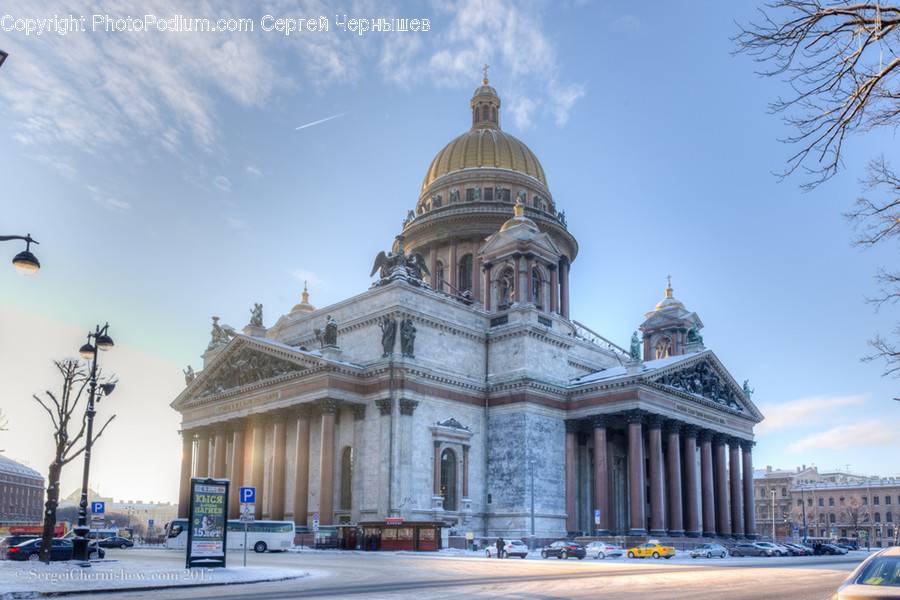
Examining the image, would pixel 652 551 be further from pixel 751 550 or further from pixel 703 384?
pixel 703 384

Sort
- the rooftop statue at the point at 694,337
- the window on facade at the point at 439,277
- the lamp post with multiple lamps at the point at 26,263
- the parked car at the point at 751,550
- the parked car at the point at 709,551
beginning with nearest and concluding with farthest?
1. the lamp post with multiple lamps at the point at 26,263
2. the parked car at the point at 709,551
3. the parked car at the point at 751,550
4. the rooftop statue at the point at 694,337
5. the window on facade at the point at 439,277

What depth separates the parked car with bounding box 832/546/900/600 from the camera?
9.23 metres

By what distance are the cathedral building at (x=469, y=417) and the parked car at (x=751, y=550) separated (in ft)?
8.44

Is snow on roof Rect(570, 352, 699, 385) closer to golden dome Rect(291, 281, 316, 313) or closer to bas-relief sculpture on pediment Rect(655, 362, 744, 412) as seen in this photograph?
bas-relief sculpture on pediment Rect(655, 362, 744, 412)

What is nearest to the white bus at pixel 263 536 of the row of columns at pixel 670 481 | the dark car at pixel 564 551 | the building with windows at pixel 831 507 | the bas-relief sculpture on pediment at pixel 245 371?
the bas-relief sculpture on pediment at pixel 245 371

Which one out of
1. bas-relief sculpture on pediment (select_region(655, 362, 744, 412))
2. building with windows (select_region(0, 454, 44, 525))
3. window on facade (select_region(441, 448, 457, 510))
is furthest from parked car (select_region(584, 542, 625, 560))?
building with windows (select_region(0, 454, 44, 525))

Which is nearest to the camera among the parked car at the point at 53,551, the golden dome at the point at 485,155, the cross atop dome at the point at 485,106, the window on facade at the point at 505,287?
the parked car at the point at 53,551

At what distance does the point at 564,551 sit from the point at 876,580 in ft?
123

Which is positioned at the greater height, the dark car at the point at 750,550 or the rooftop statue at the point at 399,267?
the rooftop statue at the point at 399,267

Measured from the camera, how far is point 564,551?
4569cm

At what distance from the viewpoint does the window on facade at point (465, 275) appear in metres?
75.7

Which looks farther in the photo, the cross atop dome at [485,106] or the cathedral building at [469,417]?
the cross atop dome at [485,106]

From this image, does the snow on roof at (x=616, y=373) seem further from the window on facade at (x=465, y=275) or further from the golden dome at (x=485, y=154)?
the golden dome at (x=485, y=154)

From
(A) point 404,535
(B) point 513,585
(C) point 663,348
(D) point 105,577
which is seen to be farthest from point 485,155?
(D) point 105,577
